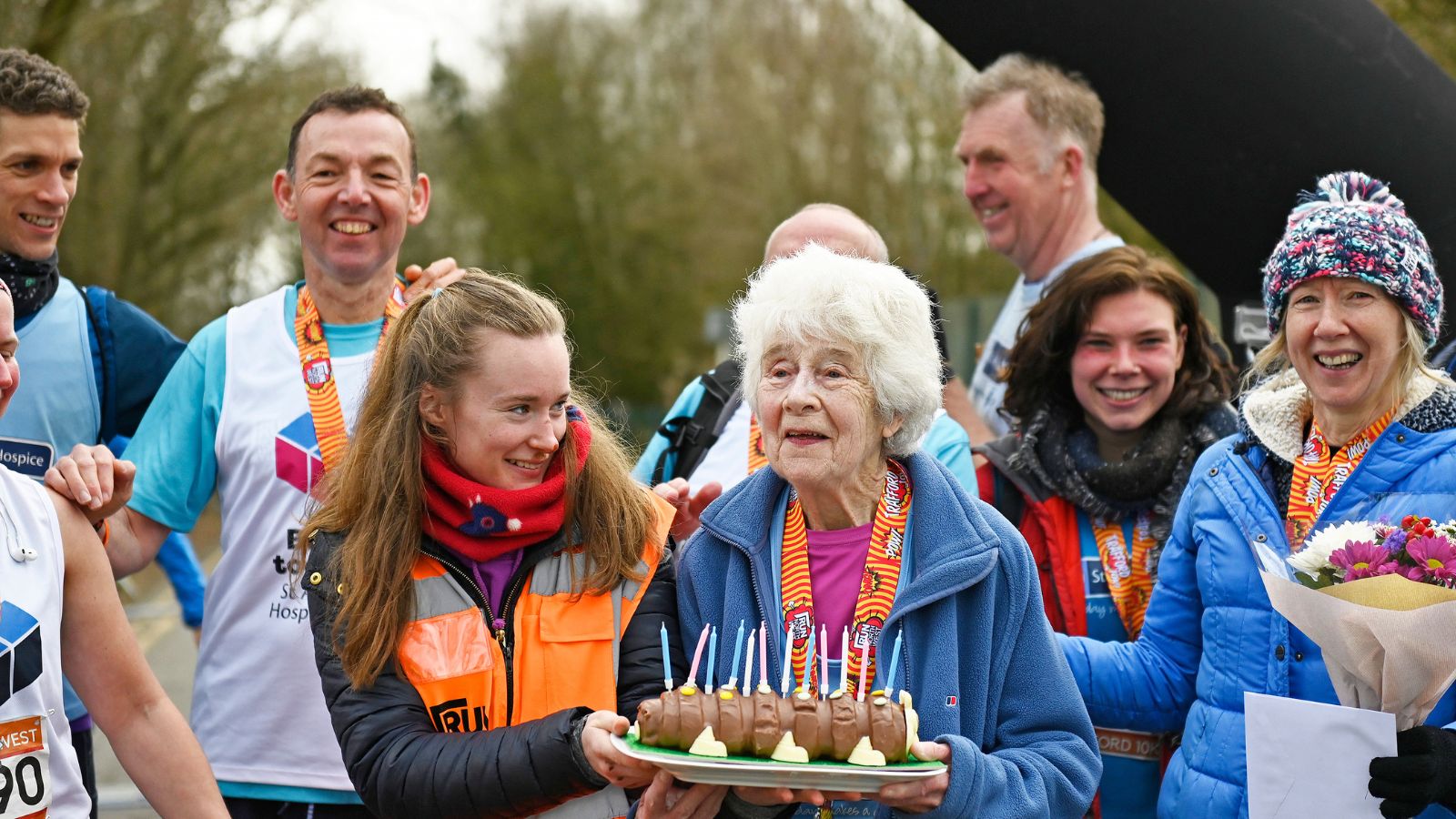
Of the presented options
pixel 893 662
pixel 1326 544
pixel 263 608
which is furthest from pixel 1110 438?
pixel 263 608

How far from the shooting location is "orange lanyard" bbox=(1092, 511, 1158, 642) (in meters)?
4.23

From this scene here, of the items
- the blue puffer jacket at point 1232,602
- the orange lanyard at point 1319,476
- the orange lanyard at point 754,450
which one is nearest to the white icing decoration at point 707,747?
the blue puffer jacket at point 1232,602

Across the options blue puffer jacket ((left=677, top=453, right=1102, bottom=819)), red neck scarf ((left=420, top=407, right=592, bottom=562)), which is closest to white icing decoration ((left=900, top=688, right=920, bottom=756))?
blue puffer jacket ((left=677, top=453, right=1102, bottom=819))

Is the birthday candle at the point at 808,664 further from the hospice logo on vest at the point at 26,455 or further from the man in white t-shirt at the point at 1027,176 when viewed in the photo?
the man in white t-shirt at the point at 1027,176

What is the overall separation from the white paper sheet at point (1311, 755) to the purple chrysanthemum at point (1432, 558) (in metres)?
0.31

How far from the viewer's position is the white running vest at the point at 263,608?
4.02 m

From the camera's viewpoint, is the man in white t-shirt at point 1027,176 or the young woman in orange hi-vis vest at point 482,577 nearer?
the young woman in orange hi-vis vest at point 482,577

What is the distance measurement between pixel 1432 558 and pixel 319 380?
9.36ft

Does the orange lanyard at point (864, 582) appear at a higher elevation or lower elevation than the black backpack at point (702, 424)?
lower

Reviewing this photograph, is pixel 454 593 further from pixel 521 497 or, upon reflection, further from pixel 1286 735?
pixel 1286 735

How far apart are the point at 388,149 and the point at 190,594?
1913 mm

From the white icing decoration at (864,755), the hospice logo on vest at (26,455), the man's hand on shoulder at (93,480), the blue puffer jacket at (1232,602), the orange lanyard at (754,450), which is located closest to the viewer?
the white icing decoration at (864,755)

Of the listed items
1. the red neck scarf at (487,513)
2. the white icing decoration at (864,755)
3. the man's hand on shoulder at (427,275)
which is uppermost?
the man's hand on shoulder at (427,275)

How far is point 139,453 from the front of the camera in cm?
412
